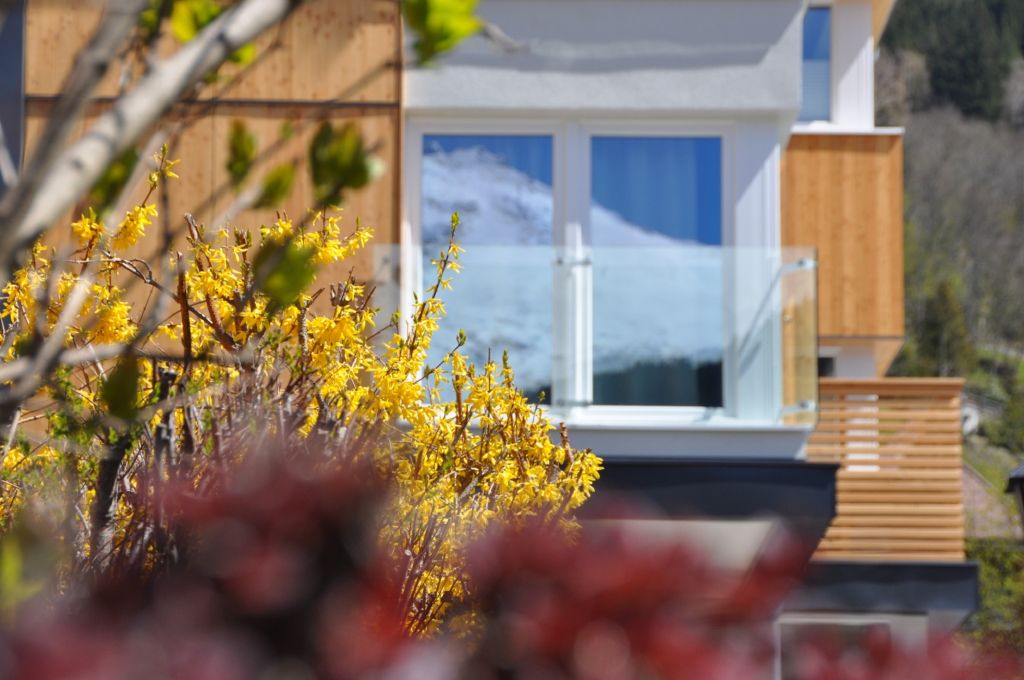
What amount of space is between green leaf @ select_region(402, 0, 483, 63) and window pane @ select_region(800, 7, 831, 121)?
1495 cm

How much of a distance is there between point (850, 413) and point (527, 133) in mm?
4812

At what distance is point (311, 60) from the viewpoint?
10711mm

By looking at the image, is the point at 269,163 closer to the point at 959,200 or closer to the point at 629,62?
the point at 629,62

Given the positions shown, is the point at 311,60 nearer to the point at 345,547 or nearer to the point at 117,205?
the point at 117,205

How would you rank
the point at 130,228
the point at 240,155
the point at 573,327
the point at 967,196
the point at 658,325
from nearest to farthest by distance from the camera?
the point at 240,155 < the point at 130,228 < the point at 573,327 < the point at 658,325 < the point at 967,196

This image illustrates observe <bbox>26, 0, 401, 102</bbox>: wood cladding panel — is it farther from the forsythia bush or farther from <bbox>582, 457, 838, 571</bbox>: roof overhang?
the forsythia bush

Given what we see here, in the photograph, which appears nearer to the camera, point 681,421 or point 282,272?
point 282,272

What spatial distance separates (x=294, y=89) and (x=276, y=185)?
8.46 meters

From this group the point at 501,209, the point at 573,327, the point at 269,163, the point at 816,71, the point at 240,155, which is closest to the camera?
the point at 240,155

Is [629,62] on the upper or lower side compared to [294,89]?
upper

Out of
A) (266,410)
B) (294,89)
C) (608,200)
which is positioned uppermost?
(294,89)

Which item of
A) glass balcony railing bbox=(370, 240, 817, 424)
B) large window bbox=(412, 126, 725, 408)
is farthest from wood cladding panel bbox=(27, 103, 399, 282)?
glass balcony railing bbox=(370, 240, 817, 424)

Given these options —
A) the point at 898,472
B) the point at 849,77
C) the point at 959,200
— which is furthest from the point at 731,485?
the point at 959,200

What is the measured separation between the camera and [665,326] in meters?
9.93
